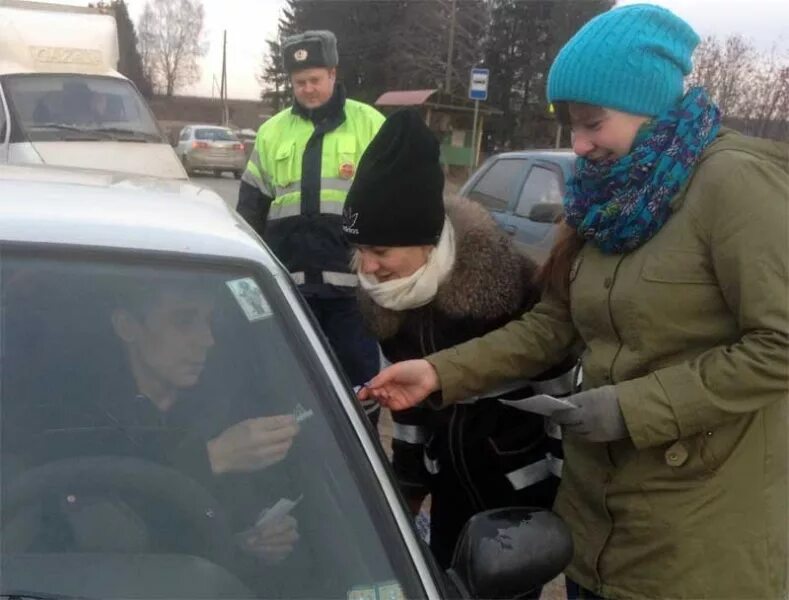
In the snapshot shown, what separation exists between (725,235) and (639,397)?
1.07 feet

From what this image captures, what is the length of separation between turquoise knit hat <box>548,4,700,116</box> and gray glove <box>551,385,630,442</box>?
0.54 metres

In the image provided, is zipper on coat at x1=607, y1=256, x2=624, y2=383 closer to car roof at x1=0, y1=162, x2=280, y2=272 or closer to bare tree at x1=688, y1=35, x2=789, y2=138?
car roof at x1=0, y1=162, x2=280, y2=272

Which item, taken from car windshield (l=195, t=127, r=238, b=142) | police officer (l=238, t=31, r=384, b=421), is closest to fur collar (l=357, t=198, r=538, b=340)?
police officer (l=238, t=31, r=384, b=421)

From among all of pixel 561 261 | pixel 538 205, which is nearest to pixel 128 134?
pixel 538 205

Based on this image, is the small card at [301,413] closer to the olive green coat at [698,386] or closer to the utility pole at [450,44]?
the olive green coat at [698,386]

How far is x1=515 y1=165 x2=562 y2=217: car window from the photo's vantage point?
748 cm

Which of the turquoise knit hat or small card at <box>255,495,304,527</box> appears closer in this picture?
small card at <box>255,495,304,527</box>

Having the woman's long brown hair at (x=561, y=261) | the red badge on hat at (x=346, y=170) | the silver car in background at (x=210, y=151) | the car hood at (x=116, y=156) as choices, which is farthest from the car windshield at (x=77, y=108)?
the silver car in background at (x=210, y=151)

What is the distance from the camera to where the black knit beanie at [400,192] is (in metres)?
2.03

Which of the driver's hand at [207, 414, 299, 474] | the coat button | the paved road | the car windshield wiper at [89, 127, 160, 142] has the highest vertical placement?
the driver's hand at [207, 414, 299, 474]

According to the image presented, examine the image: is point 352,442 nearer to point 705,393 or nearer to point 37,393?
point 37,393

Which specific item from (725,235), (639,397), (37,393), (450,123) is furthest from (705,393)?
(450,123)

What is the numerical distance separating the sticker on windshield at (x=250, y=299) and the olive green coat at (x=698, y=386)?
0.66 meters

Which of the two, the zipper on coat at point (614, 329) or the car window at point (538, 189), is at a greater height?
the zipper on coat at point (614, 329)
